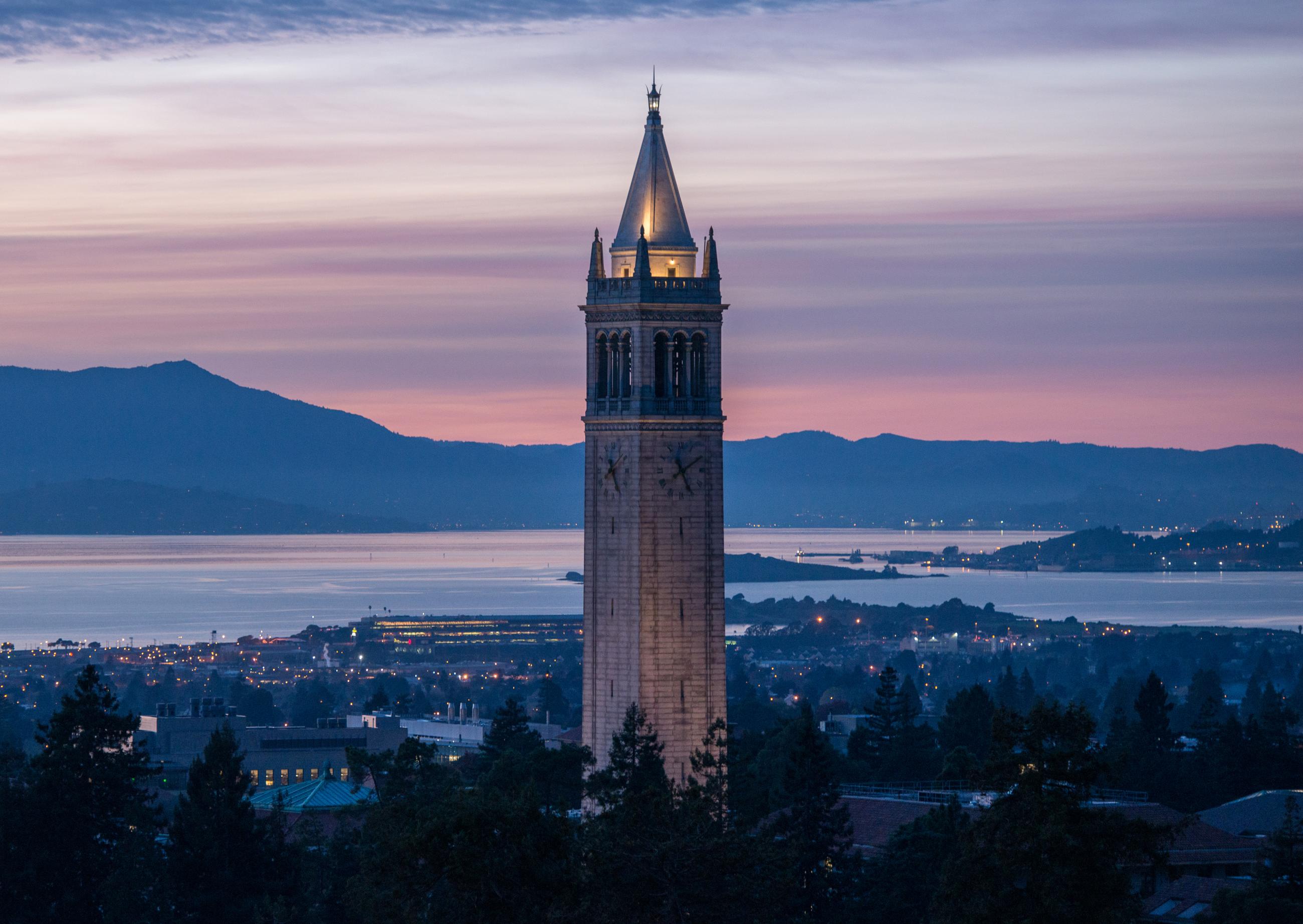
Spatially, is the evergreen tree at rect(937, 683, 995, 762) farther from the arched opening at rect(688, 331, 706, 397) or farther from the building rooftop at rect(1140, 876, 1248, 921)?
the building rooftop at rect(1140, 876, 1248, 921)

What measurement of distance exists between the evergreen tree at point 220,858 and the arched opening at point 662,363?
13067mm

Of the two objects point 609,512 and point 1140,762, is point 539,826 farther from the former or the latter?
point 1140,762

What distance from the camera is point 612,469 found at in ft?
158

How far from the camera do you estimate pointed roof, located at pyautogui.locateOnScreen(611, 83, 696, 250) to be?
4797 centimetres

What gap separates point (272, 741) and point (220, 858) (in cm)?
6546

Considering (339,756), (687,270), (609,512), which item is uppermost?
(687,270)

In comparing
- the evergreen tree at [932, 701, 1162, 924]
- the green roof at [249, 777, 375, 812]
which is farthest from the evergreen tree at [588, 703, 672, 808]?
the green roof at [249, 777, 375, 812]

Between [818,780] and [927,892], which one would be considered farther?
[818,780]

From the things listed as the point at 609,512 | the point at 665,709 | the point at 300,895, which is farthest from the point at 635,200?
the point at 300,895

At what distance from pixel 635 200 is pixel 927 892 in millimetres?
17117

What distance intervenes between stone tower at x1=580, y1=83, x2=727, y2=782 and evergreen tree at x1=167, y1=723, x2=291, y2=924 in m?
9.73

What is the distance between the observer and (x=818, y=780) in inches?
1623

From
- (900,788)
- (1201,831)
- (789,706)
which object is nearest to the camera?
(1201,831)

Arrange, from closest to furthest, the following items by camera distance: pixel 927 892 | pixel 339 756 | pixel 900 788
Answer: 1. pixel 927 892
2. pixel 900 788
3. pixel 339 756
